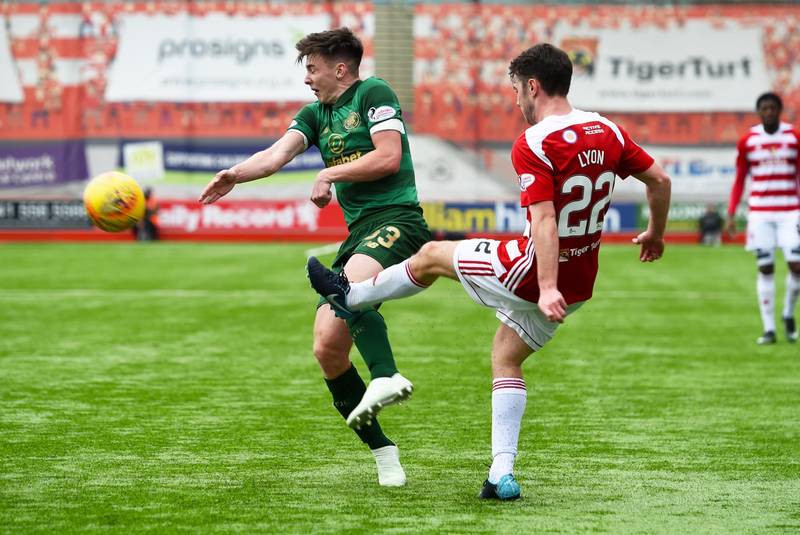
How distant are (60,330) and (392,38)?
72.6 feet

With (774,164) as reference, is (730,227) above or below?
below

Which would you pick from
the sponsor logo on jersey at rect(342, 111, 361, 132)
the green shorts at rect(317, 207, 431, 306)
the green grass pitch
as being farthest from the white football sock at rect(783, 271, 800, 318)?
the sponsor logo on jersey at rect(342, 111, 361, 132)

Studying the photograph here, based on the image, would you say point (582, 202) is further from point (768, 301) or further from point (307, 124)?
point (768, 301)

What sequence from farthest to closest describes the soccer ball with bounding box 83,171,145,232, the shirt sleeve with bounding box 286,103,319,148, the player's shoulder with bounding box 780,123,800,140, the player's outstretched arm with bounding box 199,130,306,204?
the player's shoulder with bounding box 780,123,800,140 → the soccer ball with bounding box 83,171,145,232 → the shirt sleeve with bounding box 286,103,319,148 → the player's outstretched arm with bounding box 199,130,306,204

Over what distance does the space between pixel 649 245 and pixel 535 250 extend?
3.58ft

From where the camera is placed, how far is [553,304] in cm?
483

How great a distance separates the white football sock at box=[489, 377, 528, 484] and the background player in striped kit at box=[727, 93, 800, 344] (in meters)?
6.90

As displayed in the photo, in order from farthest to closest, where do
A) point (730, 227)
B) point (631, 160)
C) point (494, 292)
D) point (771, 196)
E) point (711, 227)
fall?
1. point (711, 227)
2. point (730, 227)
3. point (771, 196)
4. point (631, 160)
5. point (494, 292)

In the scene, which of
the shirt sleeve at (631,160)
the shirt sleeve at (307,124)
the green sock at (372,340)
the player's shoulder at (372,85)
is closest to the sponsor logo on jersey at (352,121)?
the player's shoulder at (372,85)

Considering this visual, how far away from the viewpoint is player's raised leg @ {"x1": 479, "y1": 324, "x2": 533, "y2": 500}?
207 inches

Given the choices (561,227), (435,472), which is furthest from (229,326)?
(561,227)

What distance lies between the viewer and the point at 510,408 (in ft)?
17.4

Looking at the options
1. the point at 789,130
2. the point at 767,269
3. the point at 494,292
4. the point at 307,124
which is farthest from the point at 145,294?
the point at 494,292

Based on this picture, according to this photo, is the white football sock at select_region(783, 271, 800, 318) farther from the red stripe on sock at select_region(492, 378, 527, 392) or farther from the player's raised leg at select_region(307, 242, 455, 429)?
the player's raised leg at select_region(307, 242, 455, 429)
